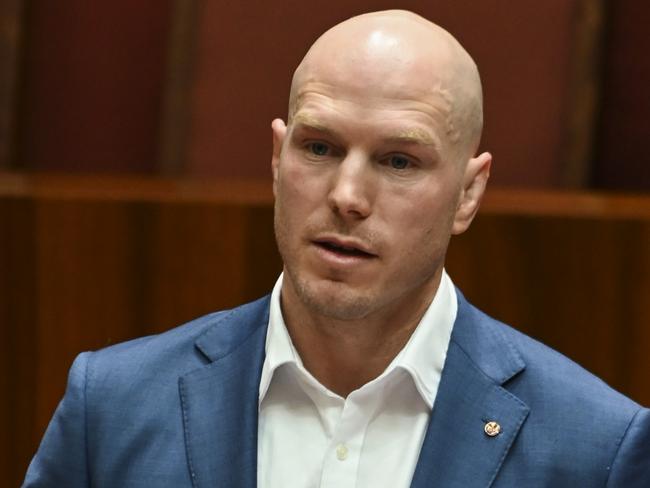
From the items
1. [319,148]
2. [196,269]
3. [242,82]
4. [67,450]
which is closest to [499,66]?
[242,82]

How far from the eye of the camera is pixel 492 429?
55.8 inches

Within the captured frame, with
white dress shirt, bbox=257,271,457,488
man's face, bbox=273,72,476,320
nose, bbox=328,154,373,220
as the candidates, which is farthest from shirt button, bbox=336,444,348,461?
nose, bbox=328,154,373,220

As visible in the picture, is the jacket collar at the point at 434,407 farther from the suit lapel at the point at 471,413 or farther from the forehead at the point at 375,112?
the forehead at the point at 375,112

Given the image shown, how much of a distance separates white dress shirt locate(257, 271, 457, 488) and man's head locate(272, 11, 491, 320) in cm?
8

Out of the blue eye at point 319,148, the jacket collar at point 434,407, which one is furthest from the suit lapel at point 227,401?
the blue eye at point 319,148

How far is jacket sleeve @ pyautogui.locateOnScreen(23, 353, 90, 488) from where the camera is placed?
4.85 feet

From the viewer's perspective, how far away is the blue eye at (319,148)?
139 cm

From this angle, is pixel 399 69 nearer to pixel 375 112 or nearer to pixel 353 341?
pixel 375 112

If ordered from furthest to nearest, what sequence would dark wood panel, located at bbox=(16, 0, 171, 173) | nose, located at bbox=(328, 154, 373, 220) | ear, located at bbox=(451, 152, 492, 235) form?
1. dark wood panel, located at bbox=(16, 0, 171, 173)
2. ear, located at bbox=(451, 152, 492, 235)
3. nose, located at bbox=(328, 154, 373, 220)

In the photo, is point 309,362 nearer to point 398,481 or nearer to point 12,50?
point 398,481

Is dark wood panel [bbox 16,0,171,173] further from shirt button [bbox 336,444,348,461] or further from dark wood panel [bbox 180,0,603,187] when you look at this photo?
shirt button [bbox 336,444,348,461]

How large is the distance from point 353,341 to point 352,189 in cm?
18

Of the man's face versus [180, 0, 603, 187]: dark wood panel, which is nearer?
the man's face

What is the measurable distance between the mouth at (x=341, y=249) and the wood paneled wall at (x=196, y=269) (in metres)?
0.73
